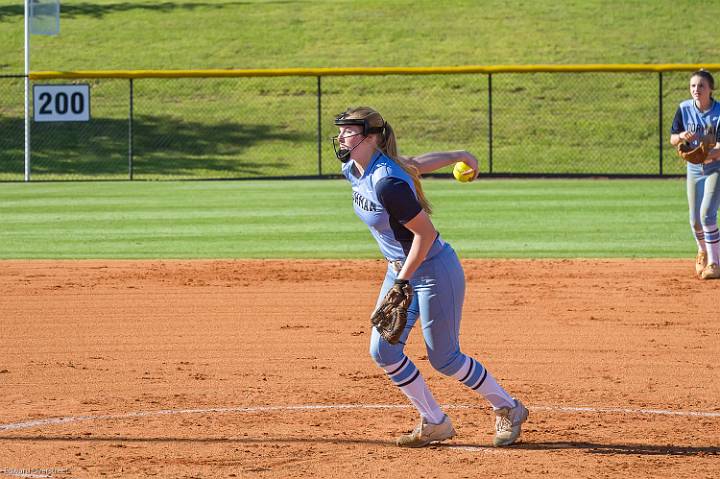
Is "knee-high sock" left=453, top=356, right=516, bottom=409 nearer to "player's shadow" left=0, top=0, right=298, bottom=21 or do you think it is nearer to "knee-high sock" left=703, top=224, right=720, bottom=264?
"knee-high sock" left=703, top=224, right=720, bottom=264

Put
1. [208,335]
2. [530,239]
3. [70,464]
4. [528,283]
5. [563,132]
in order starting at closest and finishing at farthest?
[70,464]
[208,335]
[528,283]
[530,239]
[563,132]

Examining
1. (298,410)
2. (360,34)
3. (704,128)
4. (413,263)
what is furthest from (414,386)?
(360,34)

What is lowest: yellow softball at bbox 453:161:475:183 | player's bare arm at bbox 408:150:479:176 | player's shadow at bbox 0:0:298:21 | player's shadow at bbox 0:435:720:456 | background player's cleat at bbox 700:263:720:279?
player's shadow at bbox 0:435:720:456

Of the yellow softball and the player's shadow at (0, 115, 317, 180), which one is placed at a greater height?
the player's shadow at (0, 115, 317, 180)

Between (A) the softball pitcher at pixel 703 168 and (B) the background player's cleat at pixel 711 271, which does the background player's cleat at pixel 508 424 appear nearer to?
(A) the softball pitcher at pixel 703 168

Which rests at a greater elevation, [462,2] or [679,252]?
[462,2]

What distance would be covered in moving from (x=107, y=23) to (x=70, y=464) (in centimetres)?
4146

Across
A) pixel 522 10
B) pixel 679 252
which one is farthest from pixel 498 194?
pixel 522 10

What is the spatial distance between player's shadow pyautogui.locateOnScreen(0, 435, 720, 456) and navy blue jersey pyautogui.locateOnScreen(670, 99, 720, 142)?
593cm

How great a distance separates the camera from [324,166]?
2897 cm

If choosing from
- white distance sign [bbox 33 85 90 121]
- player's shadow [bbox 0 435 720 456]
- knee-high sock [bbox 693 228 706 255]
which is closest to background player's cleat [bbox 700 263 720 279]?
knee-high sock [bbox 693 228 706 255]

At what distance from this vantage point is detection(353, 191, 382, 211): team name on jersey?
A: 6.28 m

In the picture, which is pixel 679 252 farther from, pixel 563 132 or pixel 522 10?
pixel 522 10

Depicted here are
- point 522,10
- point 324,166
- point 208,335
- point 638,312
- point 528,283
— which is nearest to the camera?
point 208,335
